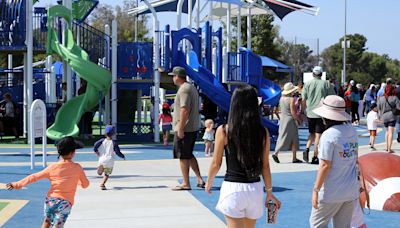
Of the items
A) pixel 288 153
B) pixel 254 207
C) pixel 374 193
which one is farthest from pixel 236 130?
pixel 288 153

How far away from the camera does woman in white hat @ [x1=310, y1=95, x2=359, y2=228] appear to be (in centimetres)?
595

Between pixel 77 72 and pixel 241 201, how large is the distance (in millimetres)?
14373

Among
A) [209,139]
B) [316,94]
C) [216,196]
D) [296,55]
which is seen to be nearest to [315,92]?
[316,94]

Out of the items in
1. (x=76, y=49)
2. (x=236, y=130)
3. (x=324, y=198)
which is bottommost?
(x=324, y=198)

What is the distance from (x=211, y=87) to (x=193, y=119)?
976 centimetres

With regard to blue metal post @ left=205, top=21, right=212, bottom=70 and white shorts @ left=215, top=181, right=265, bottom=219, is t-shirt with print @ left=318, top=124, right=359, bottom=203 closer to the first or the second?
white shorts @ left=215, top=181, right=265, bottom=219

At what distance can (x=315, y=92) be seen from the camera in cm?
1406

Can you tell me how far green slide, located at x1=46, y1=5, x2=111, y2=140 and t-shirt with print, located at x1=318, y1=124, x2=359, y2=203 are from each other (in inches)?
517

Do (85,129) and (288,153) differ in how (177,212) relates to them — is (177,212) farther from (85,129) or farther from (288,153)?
(85,129)

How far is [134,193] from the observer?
10.6 meters

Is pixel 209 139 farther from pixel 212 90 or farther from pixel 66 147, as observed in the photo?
pixel 66 147

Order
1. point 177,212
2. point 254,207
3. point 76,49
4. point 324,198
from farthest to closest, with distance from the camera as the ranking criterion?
point 76,49 → point 177,212 → point 324,198 → point 254,207

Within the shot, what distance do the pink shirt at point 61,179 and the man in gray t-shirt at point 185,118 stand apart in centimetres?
344

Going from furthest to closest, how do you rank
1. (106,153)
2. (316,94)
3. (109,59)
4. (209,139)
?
1. (109,59)
2. (209,139)
3. (316,94)
4. (106,153)
